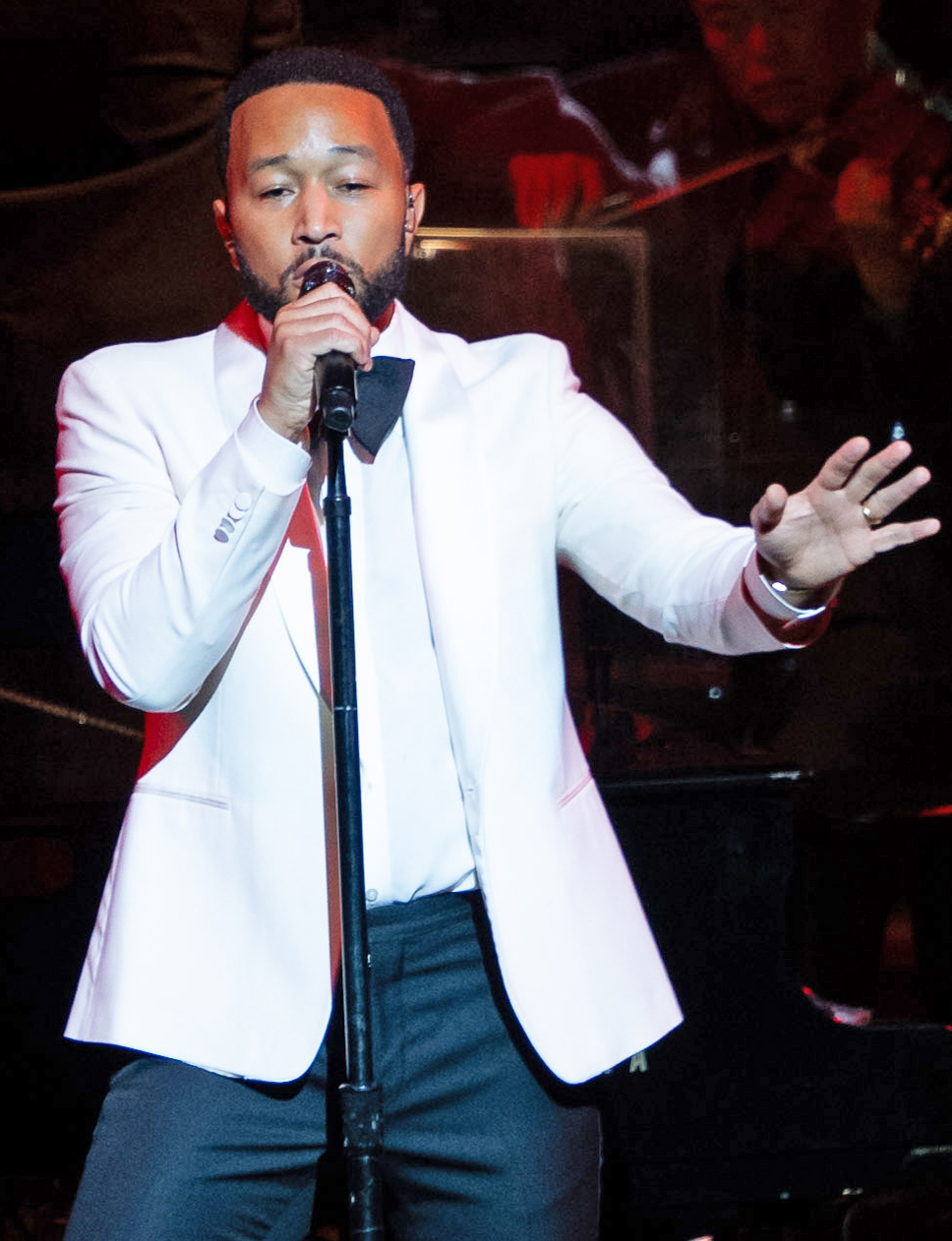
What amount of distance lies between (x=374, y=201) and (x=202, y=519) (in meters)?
0.46

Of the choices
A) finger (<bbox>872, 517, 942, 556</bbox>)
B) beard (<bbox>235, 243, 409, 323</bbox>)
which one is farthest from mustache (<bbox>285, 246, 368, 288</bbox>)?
finger (<bbox>872, 517, 942, 556</bbox>)

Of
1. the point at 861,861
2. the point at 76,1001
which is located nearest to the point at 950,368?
the point at 861,861

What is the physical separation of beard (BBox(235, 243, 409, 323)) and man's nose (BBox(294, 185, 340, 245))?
0.01 metres

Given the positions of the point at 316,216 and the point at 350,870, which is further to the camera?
the point at 316,216

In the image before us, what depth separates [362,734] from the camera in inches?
52.8

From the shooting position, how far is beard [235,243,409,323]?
136 cm

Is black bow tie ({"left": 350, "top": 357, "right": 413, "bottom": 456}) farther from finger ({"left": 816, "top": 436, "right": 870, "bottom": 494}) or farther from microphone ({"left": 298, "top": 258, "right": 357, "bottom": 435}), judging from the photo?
finger ({"left": 816, "top": 436, "right": 870, "bottom": 494})

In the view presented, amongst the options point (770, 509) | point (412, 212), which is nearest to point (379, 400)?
point (412, 212)

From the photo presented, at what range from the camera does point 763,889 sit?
1.95m

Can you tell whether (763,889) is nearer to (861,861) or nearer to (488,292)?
(861,861)

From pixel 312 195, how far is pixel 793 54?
6.23ft

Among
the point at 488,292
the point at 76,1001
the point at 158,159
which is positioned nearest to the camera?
the point at 76,1001

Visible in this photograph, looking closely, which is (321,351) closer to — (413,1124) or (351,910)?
(351,910)

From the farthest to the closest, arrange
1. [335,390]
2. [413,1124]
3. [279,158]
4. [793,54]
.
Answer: [793,54]
[279,158]
[413,1124]
[335,390]
